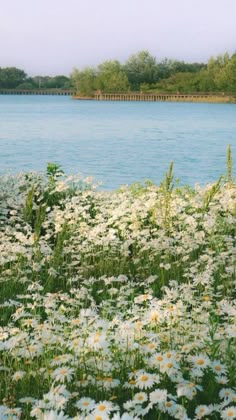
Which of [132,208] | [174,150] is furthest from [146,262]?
[174,150]

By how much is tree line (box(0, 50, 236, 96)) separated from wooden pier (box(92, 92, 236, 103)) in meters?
1.12

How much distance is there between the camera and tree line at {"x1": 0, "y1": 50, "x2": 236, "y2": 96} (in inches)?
4616

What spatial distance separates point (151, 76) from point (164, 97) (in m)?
10.5

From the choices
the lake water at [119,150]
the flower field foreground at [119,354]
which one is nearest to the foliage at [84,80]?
the lake water at [119,150]

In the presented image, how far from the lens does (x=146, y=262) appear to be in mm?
6312

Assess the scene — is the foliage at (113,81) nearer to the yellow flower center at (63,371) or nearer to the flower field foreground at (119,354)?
the flower field foreground at (119,354)

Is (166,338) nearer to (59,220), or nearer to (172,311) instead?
(172,311)

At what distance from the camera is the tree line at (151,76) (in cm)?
11725

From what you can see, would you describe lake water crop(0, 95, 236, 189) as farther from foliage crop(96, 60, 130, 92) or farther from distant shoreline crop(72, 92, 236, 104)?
foliage crop(96, 60, 130, 92)

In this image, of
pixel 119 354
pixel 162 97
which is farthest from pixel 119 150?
pixel 162 97

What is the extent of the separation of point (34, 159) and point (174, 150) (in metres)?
8.50

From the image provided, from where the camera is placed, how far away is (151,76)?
131 m

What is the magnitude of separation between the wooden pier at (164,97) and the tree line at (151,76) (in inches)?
44.1

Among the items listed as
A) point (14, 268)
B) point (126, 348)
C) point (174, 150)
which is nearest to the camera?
point (126, 348)
